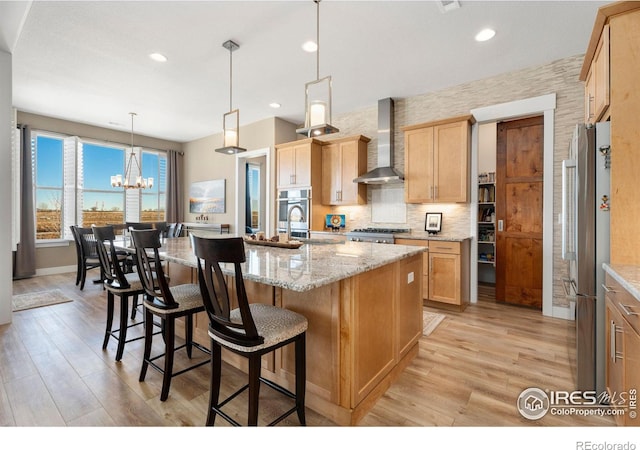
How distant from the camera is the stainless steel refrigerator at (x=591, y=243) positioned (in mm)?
1869

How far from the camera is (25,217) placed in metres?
5.32

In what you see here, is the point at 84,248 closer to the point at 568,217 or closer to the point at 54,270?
the point at 54,270

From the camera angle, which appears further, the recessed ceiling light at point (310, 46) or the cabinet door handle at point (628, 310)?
the recessed ceiling light at point (310, 46)

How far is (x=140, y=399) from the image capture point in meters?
1.93

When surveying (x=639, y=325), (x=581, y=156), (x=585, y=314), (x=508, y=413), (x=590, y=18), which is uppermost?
(x=590, y=18)

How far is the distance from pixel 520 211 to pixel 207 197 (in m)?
6.18

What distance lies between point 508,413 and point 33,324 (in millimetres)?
4436

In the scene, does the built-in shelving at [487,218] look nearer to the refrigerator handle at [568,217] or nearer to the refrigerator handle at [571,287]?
the refrigerator handle at [571,287]

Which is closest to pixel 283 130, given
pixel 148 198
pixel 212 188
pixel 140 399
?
pixel 212 188

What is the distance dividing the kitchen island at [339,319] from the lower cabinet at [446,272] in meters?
1.80

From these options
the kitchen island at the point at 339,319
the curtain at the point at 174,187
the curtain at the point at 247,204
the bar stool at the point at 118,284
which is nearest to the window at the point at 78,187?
the curtain at the point at 174,187

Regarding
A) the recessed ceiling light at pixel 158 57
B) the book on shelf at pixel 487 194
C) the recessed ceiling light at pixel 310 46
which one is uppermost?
the recessed ceiling light at pixel 158 57

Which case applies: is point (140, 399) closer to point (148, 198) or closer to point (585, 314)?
point (585, 314)

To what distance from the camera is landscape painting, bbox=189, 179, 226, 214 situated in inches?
266
